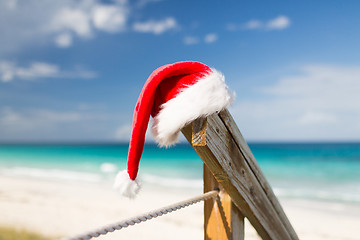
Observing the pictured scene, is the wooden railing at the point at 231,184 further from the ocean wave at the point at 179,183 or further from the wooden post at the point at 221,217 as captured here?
the ocean wave at the point at 179,183

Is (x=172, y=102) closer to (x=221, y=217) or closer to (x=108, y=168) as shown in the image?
(x=221, y=217)

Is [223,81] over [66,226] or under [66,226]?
over

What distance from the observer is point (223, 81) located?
89 centimetres

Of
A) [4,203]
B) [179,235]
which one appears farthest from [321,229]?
[4,203]

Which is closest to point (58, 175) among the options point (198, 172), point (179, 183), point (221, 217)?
point (179, 183)

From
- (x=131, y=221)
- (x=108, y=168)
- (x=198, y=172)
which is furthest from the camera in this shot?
(x=108, y=168)

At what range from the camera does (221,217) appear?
43.0 inches

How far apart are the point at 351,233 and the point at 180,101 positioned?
5644mm

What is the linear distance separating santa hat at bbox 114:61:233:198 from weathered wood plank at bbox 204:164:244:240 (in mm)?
338

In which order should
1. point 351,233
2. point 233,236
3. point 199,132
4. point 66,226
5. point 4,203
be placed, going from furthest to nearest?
point 4,203
point 351,233
point 66,226
point 233,236
point 199,132

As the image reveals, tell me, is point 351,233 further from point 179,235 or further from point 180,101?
point 180,101

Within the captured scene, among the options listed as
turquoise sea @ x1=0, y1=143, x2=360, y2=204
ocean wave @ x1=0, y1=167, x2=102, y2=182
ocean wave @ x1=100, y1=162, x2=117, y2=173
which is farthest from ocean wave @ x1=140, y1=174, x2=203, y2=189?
ocean wave @ x1=100, y1=162, x2=117, y2=173

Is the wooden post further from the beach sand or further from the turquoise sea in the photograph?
the beach sand

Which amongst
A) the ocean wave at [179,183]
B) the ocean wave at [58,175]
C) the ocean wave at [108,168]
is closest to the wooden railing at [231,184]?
the ocean wave at [179,183]
